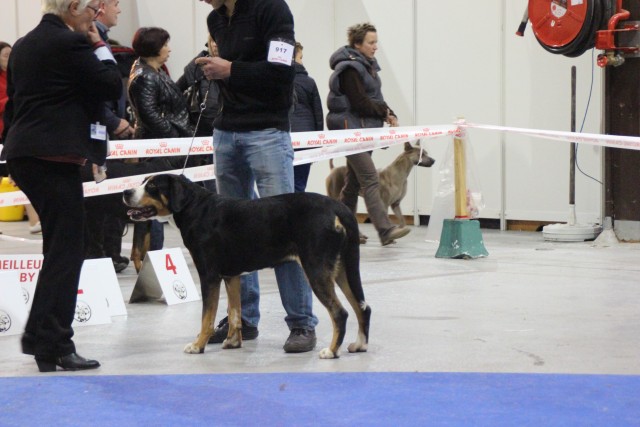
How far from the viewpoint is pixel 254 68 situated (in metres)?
4.32

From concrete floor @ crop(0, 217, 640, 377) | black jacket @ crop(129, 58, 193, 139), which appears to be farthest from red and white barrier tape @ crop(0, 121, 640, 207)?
concrete floor @ crop(0, 217, 640, 377)

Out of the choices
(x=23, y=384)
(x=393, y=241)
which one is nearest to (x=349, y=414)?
(x=23, y=384)

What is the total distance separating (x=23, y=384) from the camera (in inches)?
150

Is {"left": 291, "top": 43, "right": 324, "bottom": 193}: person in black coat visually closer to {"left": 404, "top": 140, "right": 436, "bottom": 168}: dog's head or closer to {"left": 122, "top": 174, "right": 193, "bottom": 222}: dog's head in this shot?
{"left": 404, "top": 140, "right": 436, "bottom": 168}: dog's head

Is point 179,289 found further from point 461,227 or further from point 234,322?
point 461,227

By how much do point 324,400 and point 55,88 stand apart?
1532 millimetres

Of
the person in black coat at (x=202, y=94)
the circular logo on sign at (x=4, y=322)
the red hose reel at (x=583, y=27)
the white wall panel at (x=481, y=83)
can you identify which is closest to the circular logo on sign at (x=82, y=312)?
the circular logo on sign at (x=4, y=322)

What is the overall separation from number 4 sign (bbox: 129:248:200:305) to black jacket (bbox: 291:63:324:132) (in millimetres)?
2275

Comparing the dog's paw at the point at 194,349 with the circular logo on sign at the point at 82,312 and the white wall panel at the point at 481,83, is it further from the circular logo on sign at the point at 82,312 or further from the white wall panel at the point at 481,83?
the white wall panel at the point at 481,83

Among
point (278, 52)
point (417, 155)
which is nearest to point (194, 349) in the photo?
point (278, 52)

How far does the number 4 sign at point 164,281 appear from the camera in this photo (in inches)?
229

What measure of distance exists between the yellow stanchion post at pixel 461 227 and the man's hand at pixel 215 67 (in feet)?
11.4

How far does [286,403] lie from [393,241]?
5.27m

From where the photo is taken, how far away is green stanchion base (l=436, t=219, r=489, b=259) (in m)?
7.50
